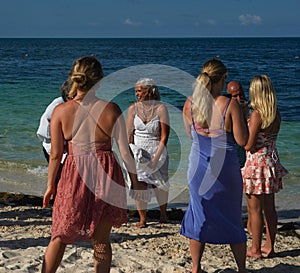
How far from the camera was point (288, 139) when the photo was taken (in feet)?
49.7

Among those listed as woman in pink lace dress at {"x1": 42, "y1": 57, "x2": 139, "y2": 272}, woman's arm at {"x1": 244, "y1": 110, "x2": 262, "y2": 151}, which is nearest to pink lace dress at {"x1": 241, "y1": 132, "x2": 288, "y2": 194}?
woman's arm at {"x1": 244, "y1": 110, "x2": 262, "y2": 151}

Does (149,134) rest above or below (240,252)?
above

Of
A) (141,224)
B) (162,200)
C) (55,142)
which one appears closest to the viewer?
(55,142)

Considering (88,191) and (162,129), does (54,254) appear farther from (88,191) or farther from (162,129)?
(162,129)

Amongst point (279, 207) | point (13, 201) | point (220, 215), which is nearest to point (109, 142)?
point (220, 215)

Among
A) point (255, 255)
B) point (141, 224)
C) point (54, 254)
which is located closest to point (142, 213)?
point (141, 224)

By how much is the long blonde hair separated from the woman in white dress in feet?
5.11

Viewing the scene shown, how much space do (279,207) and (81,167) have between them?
205 inches

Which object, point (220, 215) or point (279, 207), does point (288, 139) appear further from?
point (220, 215)

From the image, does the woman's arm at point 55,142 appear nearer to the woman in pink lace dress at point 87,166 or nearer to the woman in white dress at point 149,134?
the woman in pink lace dress at point 87,166

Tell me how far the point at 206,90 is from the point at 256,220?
1.53m

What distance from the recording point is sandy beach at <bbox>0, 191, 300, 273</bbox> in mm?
5191

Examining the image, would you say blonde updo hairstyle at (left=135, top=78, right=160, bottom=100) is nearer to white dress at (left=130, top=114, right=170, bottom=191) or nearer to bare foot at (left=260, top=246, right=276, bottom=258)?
white dress at (left=130, top=114, right=170, bottom=191)

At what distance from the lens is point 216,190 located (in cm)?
475
